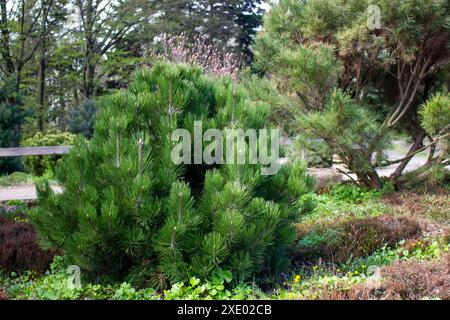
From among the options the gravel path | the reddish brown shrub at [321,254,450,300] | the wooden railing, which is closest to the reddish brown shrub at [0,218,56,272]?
the reddish brown shrub at [321,254,450,300]

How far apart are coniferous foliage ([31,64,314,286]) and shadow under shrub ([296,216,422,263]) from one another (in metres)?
0.68

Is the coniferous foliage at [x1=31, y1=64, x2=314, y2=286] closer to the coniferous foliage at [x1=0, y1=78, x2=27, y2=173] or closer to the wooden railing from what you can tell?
the wooden railing

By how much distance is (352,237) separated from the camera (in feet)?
15.2

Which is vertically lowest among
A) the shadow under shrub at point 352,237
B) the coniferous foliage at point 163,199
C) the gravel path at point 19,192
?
the gravel path at point 19,192

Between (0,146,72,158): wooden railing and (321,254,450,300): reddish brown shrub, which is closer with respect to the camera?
(321,254,450,300): reddish brown shrub

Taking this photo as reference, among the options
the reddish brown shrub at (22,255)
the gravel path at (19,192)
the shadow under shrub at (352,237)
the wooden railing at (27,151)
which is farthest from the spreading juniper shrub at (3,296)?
the wooden railing at (27,151)

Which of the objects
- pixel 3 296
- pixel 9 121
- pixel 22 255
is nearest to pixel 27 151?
pixel 9 121

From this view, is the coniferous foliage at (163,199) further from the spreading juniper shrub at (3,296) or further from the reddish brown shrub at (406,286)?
the reddish brown shrub at (406,286)

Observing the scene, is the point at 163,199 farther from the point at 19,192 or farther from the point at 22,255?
the point at 19,192

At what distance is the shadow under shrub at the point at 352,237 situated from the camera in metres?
4.40

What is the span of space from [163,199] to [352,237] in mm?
2102

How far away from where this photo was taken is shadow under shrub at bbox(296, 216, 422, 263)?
440 cm

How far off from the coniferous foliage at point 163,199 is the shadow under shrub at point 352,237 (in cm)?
68

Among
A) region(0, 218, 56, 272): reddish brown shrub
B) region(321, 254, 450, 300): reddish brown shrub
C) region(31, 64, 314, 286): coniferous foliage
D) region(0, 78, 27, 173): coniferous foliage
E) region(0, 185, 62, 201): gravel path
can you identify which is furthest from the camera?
region(0, 78, 27, 173): coniferous foliage
